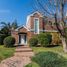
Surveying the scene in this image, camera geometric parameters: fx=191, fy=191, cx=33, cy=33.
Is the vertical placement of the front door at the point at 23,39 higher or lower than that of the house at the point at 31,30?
lower

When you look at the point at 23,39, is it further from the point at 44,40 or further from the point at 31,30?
the point at 44,40

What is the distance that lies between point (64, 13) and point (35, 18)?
1818cm

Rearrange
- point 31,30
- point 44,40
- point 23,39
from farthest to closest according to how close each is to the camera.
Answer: point 23,39 → point 31,30 → point 44,40

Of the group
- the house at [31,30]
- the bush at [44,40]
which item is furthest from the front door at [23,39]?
the bush at [44,40]

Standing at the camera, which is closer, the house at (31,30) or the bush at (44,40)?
the bush at (44,40)

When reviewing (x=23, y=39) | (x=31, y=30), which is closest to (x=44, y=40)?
(x=31, y=30)

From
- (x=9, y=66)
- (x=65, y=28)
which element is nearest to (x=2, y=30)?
(x=65, y=28)

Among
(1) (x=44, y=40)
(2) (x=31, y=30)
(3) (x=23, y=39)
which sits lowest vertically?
(1) (x=44, y=40)

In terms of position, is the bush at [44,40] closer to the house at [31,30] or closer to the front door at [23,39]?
the house at [31,30]

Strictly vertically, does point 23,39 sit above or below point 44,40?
above

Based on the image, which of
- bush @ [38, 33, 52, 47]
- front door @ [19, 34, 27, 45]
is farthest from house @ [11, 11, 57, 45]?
bush @ [38, 33, 52, 47]

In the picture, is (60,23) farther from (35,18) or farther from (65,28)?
(35,18)

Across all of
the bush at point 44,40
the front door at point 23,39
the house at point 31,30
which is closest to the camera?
the bush at point 44,40

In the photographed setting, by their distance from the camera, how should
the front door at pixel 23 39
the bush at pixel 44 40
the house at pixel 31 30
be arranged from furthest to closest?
the front door at pixel 23 39, the house at pixel 31 30, the bush at pixel 44 40
